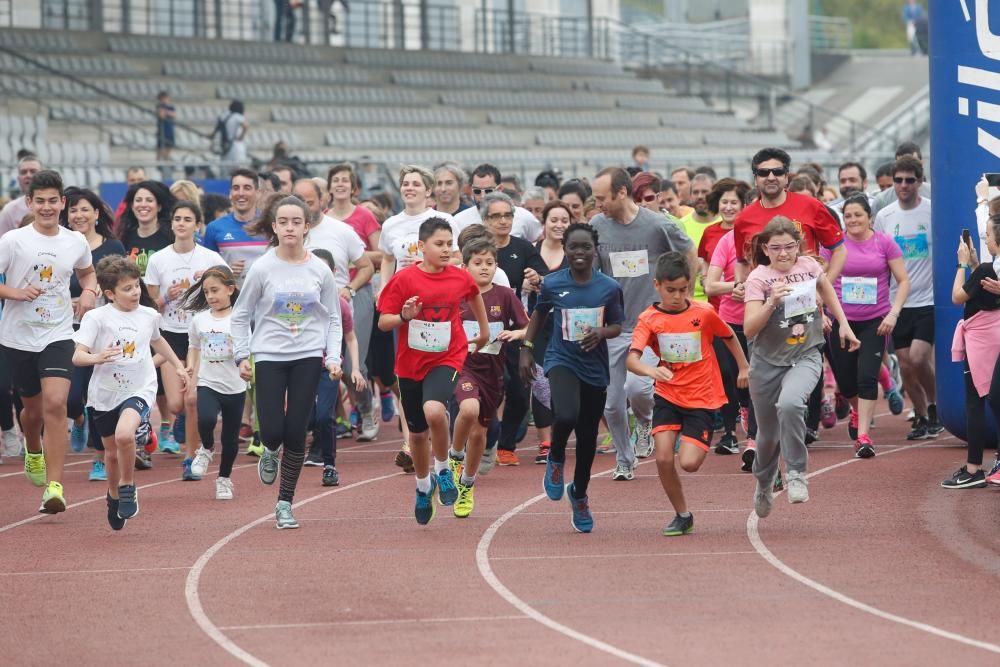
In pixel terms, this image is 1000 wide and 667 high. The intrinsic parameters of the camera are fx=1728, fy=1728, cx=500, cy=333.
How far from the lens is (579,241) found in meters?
9.81

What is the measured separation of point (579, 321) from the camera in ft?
31.9

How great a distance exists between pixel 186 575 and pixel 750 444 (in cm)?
481

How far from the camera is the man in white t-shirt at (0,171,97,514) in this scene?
423 inches

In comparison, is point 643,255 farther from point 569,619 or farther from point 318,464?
point 569,619

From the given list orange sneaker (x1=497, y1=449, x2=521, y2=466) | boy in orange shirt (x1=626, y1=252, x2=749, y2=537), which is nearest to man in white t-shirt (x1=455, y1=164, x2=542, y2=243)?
orange sneaker (x1=497, y1=449, x2=521, y2=466)

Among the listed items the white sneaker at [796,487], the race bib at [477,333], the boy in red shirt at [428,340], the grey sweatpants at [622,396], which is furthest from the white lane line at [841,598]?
the race bib at [477,333]

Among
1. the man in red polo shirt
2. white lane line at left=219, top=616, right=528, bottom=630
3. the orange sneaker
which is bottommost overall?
white lane line at left=219, top=616, right=528, bottom=630

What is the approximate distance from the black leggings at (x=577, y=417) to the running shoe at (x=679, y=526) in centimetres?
51

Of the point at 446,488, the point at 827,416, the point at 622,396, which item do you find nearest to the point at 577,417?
the point at 446,488

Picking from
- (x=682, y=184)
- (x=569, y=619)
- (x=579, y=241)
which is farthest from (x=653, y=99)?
(x=569, y=619)

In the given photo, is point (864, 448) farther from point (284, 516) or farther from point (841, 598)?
point (841, 598)

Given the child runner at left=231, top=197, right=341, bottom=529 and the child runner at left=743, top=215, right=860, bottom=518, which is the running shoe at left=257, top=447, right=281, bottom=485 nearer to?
the child runner at left=231, top=197, right=341, bottom=529

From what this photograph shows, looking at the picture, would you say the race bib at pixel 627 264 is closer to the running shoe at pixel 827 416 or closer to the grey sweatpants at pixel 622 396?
the grey sweatpants at pixel 622 396

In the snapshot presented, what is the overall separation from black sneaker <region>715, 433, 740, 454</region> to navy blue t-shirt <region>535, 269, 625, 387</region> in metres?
3.33
